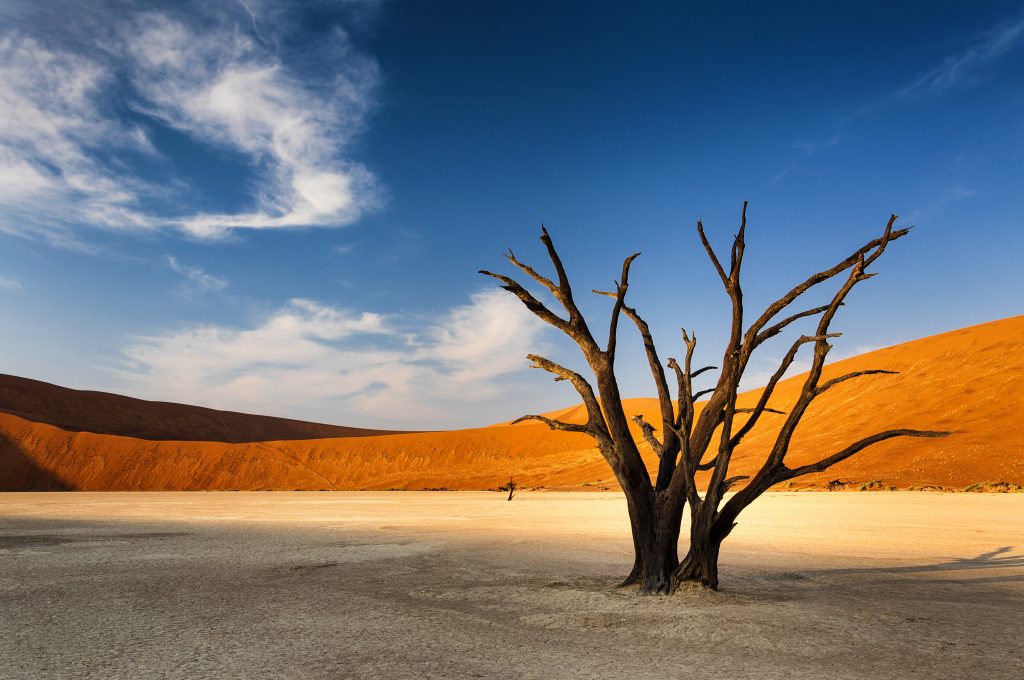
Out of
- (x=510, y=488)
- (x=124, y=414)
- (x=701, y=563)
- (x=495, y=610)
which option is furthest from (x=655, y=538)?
(x=124, y=414)

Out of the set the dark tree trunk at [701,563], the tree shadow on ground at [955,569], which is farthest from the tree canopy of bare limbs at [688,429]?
the tree shadow on ground at [955,569]

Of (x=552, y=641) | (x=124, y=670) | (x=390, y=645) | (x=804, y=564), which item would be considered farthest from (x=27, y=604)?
(x=804, y=564)

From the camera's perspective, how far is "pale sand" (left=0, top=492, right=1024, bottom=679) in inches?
203

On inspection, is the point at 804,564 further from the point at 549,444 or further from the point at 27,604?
the point at 549,444

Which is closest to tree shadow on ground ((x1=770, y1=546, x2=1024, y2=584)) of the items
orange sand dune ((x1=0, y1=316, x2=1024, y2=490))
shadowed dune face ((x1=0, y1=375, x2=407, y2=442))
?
orange sand dune ((x1=0, y1=316, x2=1024, y2=490))

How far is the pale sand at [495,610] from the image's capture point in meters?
5.17

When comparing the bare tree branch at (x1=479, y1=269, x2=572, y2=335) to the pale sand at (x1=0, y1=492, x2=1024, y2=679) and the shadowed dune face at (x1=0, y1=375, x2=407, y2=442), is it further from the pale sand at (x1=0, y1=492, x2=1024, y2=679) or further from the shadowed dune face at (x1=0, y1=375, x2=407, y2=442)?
the shadowed dune face at (x1=0, y1=375, x2=407, y2=442)

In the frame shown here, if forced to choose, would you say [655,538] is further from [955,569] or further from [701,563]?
[955,569]

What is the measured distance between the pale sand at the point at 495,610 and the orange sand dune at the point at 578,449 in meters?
25.8

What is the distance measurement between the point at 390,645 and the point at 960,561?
9.54 m

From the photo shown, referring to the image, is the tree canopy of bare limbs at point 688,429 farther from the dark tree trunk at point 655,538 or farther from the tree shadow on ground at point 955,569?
the tree shadow on ground at point 955,569

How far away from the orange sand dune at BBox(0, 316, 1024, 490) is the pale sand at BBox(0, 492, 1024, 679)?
25.8 m

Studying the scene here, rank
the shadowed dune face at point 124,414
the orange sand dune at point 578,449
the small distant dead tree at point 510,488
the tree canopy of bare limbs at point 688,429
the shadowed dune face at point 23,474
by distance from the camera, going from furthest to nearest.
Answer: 1. the shadowed dune face at point 124,414
2. the shadowed dune face at point 23,474
3. the orange sand dune at point 578,449
4. the small distant dead tree at point 510,488
5. the tree canopy of bare limbs at point 688,429

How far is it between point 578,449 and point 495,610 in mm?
64342
